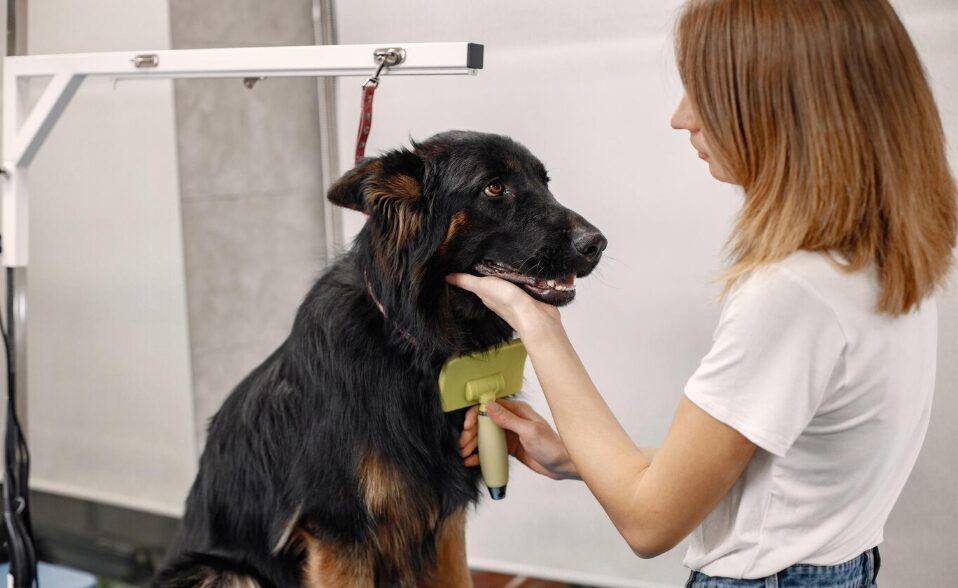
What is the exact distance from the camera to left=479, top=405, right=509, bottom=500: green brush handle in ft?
5.12

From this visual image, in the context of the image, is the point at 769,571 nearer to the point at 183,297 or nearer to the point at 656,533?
the point at 656,533

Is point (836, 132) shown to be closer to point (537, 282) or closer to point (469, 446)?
point (537, 282)

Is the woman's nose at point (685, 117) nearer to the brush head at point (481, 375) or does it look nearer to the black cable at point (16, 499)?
the brush head at point (481, 375)

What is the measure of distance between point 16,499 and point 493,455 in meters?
1.10

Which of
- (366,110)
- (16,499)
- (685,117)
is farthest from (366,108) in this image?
(16,499)

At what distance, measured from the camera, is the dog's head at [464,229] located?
4.96 ft

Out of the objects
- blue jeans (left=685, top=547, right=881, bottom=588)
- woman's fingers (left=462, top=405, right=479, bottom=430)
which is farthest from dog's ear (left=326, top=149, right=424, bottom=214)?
blue jeans (left=685, top=547, right=881, bottom=588)

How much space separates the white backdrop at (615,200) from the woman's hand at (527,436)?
62 centimetres

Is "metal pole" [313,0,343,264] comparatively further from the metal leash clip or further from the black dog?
the metal leash clip

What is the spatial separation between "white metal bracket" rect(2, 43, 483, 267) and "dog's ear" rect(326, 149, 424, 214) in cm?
15

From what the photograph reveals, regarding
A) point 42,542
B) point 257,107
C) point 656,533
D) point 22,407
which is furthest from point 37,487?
point 656,533

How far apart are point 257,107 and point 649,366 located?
1.47 m

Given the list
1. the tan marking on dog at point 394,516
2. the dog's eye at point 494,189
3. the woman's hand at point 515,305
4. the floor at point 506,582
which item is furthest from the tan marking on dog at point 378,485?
the floor at point 506,582

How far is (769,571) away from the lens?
3.80ft
